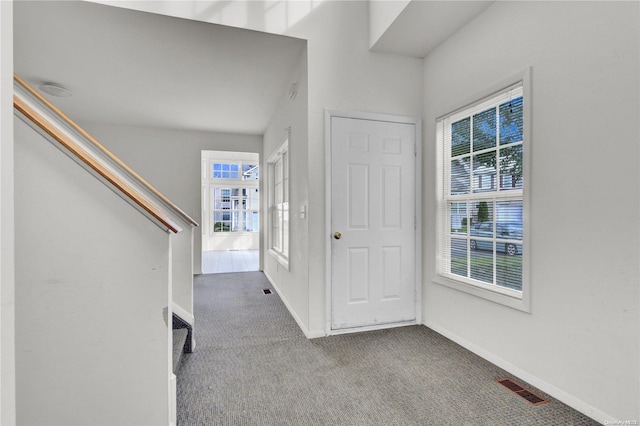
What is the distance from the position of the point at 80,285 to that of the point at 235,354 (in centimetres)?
152

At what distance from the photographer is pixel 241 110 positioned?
4445mm

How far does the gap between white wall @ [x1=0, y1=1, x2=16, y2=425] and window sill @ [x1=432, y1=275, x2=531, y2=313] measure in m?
2.48

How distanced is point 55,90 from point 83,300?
3.83 m

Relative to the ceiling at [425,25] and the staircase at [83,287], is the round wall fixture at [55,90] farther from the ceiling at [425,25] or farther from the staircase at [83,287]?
the ceiling at [425,25]

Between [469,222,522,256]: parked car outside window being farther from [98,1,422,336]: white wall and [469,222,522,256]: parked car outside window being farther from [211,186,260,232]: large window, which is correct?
[211,186,260,232]: large window

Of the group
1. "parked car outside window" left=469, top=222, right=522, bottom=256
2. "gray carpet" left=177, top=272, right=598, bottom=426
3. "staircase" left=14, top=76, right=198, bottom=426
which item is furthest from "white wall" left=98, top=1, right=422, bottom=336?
"staircase" left=14, top=76, right=198, bottom=426

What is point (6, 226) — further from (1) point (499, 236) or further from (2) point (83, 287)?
(1) point (499, 236)

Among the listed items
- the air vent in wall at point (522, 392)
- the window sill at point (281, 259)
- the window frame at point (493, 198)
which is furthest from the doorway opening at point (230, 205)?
the air vent in wall at point (522, 392)

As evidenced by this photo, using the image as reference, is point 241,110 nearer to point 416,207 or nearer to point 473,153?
point 416,207

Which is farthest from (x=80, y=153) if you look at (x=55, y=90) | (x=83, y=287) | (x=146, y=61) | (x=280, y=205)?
(x=55, y=90)

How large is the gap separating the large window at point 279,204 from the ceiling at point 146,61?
786mm

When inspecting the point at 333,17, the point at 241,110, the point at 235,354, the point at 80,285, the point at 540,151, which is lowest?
the point at 235,354

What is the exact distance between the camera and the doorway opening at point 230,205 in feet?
28.9

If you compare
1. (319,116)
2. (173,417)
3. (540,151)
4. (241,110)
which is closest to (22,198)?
(173,417)
